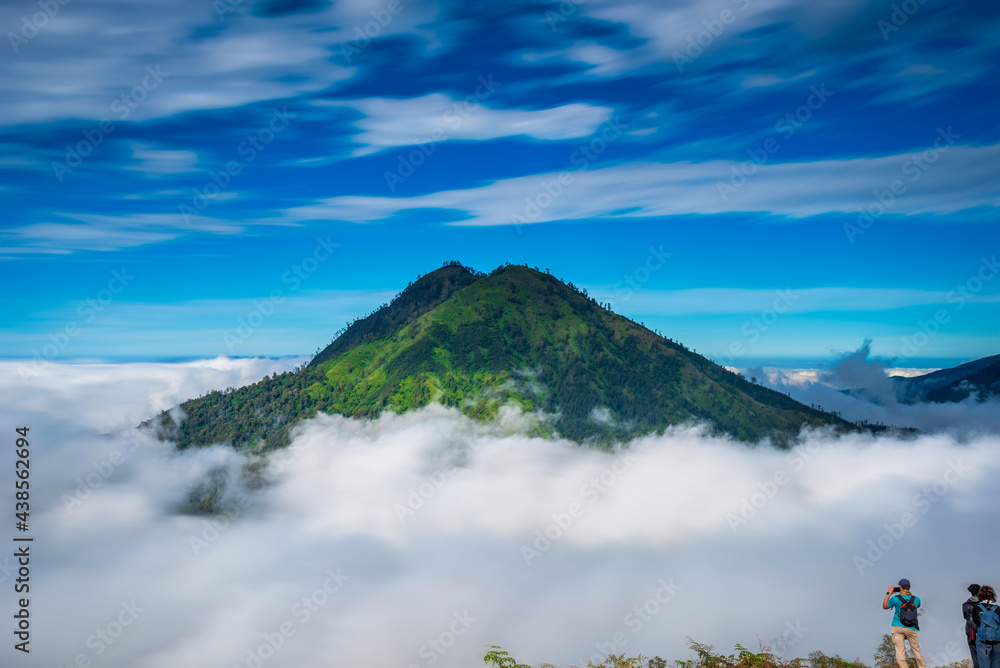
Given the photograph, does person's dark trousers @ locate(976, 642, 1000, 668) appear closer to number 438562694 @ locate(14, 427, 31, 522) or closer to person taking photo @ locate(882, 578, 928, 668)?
person taking photo @ locate(882, 578, 928, 668)

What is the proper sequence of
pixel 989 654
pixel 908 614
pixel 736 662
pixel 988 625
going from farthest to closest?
pixel 736 662 < pixel 908 614 < pixel 989 654 < pixel 988 625

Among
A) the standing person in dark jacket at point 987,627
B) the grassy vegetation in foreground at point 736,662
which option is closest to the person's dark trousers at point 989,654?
the standing person in dark jacket at point 987,627

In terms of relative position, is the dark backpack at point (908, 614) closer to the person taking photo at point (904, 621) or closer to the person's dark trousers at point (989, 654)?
the person taking photo at point (904, 621)

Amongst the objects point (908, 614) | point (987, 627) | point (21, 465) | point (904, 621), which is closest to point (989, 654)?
point (987, 627)

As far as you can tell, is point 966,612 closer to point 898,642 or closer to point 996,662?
point 996,662

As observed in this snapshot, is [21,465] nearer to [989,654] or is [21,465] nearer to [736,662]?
[736,662]

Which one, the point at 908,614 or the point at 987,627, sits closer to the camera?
the point at 987,627

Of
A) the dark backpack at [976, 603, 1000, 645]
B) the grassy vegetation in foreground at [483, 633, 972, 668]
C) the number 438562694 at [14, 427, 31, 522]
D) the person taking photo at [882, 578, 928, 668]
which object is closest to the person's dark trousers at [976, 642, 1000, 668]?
the dark backpack at [976, 603, 1000, 645]
